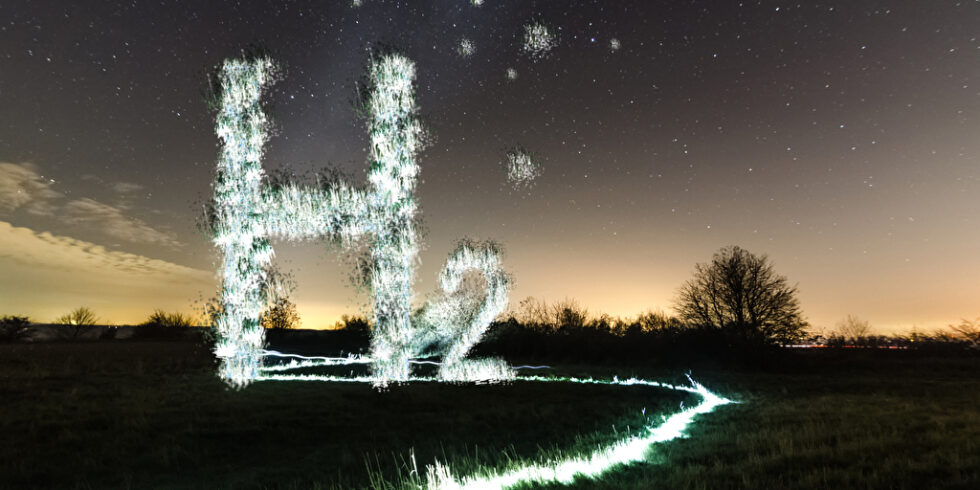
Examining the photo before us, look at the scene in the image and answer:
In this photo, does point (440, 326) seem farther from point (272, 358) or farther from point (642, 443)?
point (272, 358)

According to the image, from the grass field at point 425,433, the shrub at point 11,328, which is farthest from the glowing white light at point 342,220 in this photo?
the shrub at point 11,328

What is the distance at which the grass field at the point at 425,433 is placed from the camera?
7.12 m

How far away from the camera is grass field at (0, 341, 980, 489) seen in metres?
7.12

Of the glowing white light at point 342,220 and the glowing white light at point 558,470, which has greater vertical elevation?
the glowing white light at point 342,220

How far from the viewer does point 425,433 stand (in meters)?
11.1

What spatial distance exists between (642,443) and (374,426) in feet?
19.1

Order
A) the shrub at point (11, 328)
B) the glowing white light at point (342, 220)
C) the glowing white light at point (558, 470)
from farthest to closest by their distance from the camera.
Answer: the shrub at point (11, 328) < the glowing white light at point (342, 220) < the glowing white light at point (558, 470)

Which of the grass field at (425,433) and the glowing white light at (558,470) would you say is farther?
the grass field at (425,433)

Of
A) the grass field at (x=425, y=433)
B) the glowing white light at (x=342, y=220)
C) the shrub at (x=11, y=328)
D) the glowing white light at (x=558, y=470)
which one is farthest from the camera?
the shrub at (x=11, y=328)

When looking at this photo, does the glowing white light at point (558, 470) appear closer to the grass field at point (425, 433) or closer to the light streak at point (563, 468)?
the light streak at point (563, 468)

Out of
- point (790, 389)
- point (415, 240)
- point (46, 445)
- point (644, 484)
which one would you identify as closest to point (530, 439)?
point (644, 484)

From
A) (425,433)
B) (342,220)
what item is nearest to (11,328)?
(342,220)

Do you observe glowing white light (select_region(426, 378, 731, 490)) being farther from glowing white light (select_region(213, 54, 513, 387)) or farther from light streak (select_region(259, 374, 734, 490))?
glowing white light (select_region(213, 54, 513, 387))

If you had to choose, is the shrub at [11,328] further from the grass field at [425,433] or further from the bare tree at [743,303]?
the bare tree at [743,303]
